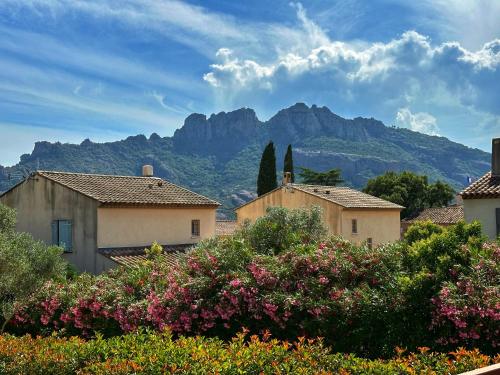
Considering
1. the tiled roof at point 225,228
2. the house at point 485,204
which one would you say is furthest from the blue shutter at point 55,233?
the house at point 485,204

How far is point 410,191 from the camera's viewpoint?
234ft

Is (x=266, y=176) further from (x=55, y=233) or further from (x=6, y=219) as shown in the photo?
(x=6, y=219)

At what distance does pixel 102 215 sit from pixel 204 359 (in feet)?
66.8

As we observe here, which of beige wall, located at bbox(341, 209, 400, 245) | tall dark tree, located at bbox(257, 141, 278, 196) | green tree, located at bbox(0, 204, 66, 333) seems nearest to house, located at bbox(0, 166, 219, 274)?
green tree, located at bbox(0, 204, 66, 333)

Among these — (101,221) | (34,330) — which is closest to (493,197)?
(101,221)

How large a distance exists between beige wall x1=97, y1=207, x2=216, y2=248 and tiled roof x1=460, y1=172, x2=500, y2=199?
45.8 ft

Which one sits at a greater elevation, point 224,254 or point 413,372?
point 224,254

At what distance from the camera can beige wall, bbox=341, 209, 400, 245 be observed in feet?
130

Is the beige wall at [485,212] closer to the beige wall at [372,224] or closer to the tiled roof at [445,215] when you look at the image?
the beige wall at [372,224]

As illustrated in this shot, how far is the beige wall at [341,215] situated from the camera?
1550 inches

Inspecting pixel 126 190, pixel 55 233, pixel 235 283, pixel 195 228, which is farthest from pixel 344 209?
pixel 235 283

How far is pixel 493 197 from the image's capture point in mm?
24953

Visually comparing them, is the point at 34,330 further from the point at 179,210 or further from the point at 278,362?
the point at 179,210

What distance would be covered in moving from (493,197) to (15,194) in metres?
23.4
